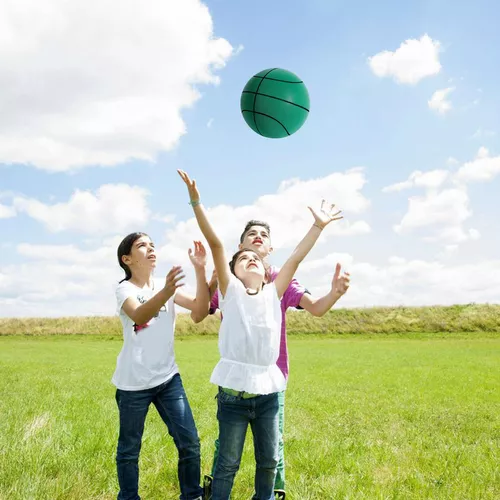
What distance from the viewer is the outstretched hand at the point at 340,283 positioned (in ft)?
13.3

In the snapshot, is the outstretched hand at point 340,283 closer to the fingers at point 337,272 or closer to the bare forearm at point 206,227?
the fingers at point 337,272

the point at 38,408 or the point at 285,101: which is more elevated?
the point at 285,101

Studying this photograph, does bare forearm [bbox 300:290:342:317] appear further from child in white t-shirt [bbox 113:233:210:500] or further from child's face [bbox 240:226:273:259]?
child in white t-shirt [bbox 113:233:210:500]

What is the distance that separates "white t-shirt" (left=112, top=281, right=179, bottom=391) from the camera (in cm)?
404

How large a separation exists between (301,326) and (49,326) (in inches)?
769

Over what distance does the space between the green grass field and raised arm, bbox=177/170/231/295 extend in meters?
2.07

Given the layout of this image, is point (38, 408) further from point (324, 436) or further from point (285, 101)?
point (285, 101)

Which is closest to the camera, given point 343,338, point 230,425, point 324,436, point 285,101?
point 230,425

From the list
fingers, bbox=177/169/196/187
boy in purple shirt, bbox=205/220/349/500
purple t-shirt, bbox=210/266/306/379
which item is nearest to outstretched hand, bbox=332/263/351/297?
boy in purple shirt, bbox=205/220/349/500

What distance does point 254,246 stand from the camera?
4270 mm

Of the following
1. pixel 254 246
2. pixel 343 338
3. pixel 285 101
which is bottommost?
pixel 343 338

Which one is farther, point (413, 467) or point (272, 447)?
point (413, 467)

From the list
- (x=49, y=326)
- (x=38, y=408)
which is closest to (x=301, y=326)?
(x=49, y=326)

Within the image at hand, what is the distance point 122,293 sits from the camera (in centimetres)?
418
